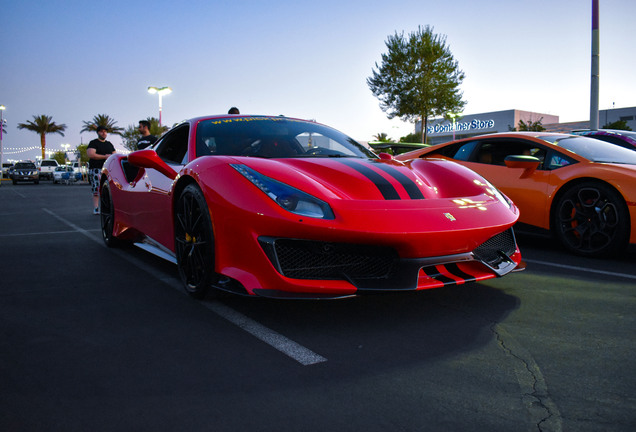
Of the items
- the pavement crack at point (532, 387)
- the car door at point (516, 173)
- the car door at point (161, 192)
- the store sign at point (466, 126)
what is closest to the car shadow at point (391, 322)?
the pavement crack at point (532, 387)

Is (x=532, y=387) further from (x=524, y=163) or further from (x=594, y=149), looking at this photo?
(x=594, y=149)

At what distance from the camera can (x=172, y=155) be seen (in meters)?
4.25

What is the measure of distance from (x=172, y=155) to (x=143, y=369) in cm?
225

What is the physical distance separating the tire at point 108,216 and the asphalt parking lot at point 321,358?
156 centimetres

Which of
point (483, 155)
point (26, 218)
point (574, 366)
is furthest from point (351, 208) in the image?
point (26, 218)

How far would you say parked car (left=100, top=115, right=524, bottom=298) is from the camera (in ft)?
9.14

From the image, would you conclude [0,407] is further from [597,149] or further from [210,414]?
[597,149]

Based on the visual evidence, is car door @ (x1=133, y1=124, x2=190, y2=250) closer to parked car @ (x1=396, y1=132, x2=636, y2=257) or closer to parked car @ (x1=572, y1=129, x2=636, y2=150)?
parked car @ (x1=396, y1=132, x2=636, y2=257)

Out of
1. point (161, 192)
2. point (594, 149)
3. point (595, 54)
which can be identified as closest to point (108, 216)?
point (161, 192)

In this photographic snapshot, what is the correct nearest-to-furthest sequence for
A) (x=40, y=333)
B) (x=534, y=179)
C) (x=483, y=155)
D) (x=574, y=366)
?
(x=574, y=366) → (x=40, y=333) → (x=534, y=179) → (x=483, y=155)

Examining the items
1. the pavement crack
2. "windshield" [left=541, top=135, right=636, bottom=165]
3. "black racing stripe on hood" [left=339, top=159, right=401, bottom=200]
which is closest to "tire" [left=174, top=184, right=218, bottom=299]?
"black racing stripe on hood" [left=339, top=159, right=401, bottom=200]

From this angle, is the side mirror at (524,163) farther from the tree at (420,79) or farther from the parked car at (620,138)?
the tree at (420,79)

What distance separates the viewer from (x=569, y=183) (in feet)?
16.8

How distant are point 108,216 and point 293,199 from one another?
349 cm
